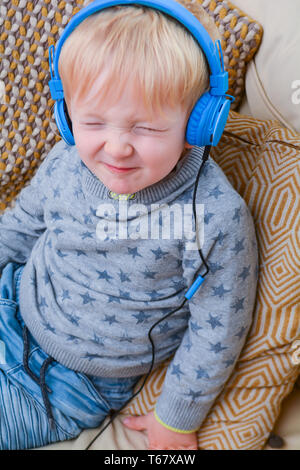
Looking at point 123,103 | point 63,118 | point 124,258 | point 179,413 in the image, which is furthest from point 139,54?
point 179,413

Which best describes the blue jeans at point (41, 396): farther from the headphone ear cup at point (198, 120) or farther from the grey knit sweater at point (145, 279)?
the headphone ear cup at point (198, 120)

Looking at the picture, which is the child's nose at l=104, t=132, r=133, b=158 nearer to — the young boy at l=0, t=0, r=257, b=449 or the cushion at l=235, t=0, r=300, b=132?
the young boy at l=0, t=0, r=257, b=449

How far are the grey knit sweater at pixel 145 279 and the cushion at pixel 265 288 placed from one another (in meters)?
0.04

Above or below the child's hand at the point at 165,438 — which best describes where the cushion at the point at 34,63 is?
above

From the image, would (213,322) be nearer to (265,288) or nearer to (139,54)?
(265,288)

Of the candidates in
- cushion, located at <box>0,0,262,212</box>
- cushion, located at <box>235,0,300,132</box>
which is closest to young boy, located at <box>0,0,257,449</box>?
cushion, located at <box>0,0,262,212</box>

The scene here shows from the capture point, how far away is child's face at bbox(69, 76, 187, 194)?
69 centimetres

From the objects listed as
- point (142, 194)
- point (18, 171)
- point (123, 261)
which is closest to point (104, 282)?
point (123, 261)

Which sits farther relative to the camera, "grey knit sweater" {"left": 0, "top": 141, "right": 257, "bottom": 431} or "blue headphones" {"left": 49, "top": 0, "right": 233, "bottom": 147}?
"grey knit sweater" {"left": 0, "top": 141, "right": 257, "bottom": 431}

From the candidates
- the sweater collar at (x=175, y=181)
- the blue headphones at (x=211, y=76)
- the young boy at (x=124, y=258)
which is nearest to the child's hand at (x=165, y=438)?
the young boy at (x=124, y=258)

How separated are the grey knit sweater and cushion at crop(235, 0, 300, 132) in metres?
0.22

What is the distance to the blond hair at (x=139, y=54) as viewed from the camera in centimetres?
67

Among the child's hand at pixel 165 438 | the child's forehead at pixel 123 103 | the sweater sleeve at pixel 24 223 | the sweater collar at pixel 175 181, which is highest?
the child's forehead at pixel 123 103

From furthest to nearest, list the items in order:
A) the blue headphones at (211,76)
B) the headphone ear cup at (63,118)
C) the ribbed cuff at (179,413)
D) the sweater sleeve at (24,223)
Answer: the sweater sleeve at (24,223) → the ribbed cuff at (179,413) → the headphone ear cup at (63,118) → the blue headphones at (211,76)
